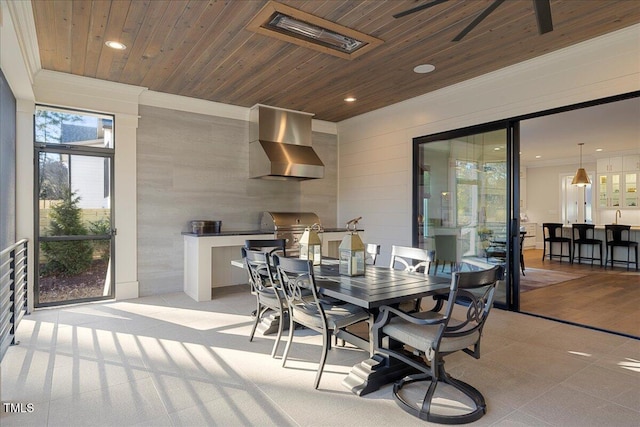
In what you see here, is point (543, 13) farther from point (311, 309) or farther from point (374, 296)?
point (311, 309)

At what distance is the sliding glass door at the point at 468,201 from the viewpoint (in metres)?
4.27

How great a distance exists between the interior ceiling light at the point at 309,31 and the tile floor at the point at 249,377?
9.09 ft

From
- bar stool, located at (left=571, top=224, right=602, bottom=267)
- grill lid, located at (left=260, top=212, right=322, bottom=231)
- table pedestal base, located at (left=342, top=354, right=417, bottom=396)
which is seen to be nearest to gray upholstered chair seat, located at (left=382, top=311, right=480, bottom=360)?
table pedestal base, located at (left=342, top=354, right=417, bottom=396)

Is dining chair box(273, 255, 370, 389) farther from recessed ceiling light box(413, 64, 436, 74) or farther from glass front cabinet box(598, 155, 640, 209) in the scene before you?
glass front cabinet box(598, 155, 640, 209)

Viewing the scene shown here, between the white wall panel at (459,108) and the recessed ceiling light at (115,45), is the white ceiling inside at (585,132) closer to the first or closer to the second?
the white wall panel at (459,108)

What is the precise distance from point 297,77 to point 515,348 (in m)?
3.68

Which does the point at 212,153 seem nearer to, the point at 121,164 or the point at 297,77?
the point at 121,164

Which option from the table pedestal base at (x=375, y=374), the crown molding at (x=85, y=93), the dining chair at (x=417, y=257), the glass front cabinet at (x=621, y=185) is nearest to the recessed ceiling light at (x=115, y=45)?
the crown molding at (x=85, y=93)

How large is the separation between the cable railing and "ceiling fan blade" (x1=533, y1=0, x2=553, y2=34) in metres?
3.92

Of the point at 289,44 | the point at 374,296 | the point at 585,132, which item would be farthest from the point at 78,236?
the point at 585,132

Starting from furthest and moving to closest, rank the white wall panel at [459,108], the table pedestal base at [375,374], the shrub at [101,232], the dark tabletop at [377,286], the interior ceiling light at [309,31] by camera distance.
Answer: the shrub at [101,232], the white wall panel at [459,108], the interior ceiling light at [309,31], the table pedestal base at [375,374], the dark tabletop at [377,286]

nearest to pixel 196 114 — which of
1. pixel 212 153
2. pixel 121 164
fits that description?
pixel 212 153

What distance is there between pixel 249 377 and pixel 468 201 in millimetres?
3502

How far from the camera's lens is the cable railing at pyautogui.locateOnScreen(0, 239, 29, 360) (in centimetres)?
301
